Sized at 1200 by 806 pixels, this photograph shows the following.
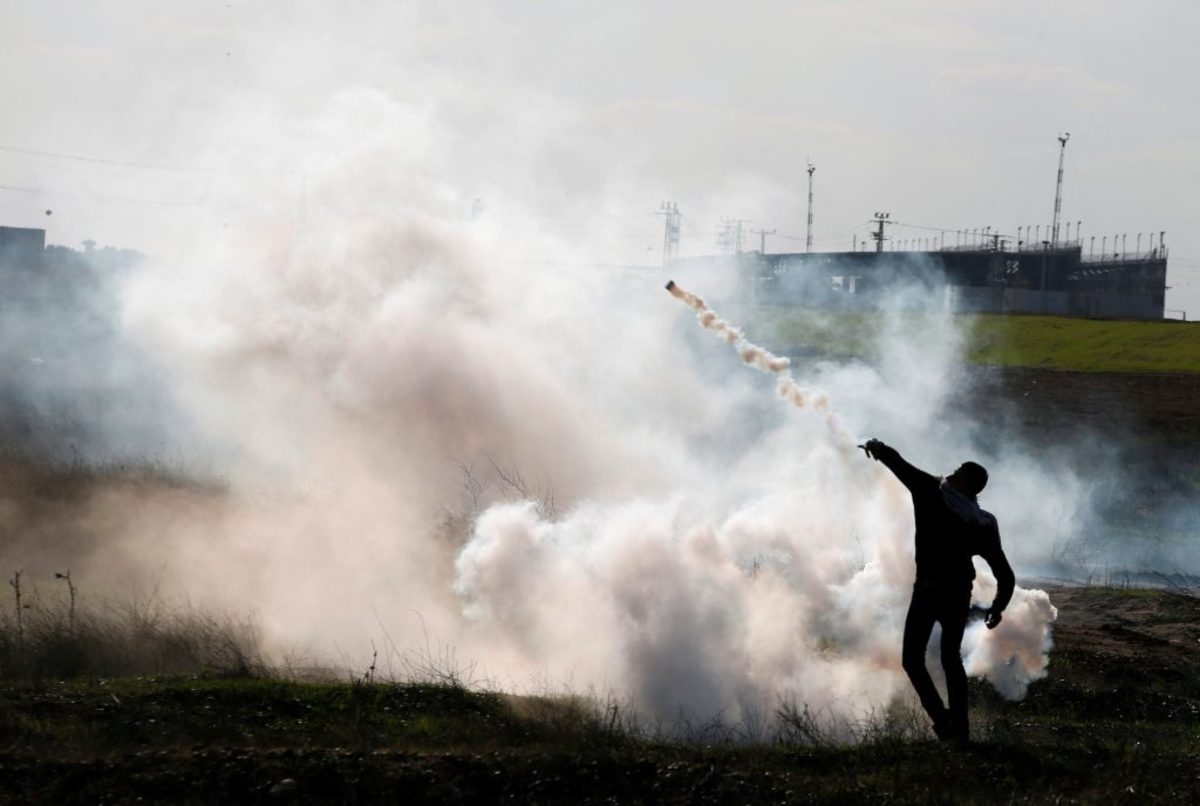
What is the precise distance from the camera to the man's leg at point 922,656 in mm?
10359

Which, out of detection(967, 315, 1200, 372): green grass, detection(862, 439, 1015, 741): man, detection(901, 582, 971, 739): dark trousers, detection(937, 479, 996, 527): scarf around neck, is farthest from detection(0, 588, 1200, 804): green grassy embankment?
detection(967, 315, 1200, 372): green grass

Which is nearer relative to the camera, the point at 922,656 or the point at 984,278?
the point at 922,656

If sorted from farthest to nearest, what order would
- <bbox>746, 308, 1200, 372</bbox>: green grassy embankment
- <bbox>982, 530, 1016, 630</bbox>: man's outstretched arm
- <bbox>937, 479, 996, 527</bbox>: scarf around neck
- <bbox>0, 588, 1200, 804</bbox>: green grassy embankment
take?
<bbox>746, 308, 1200, 372</bbox>: green grassy embankment, <bbox>937, 479, 996, 527</bbox>: scarf around neck, <bbox>982, 530, 1016, 630</bbox>: man's outstretched arm, <bbox>0, 588, 1200, 804</bbox>: green grassy embankment

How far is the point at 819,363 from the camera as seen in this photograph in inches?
1565

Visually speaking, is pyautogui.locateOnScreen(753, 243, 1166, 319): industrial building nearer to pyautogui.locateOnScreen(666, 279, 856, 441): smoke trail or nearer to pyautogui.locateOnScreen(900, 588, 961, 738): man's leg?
pyautogui.locateOnScreen(666, 279, 856, 441): smoke trail

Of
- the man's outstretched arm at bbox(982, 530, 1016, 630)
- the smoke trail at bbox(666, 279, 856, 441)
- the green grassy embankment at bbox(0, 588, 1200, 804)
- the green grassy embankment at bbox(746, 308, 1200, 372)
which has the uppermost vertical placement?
the green grassy embankment at bbox(746, 308, 1200, 372)

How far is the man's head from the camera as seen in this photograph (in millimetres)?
10461

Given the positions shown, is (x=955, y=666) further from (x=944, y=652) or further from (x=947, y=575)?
(x=947, y=575)

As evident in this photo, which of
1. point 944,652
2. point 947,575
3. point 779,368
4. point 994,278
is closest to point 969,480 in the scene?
point 947,575

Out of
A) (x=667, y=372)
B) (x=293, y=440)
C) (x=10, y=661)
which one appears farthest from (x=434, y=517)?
(x=667, y=372)

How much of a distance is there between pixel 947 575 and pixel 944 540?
0.25 metres

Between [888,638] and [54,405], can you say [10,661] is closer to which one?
Result: [888,638]

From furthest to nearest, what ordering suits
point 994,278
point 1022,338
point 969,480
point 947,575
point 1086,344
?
point 994,278, point 1022,338, point 1086,344, point 969,480, point 947,575

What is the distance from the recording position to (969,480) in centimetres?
1049
